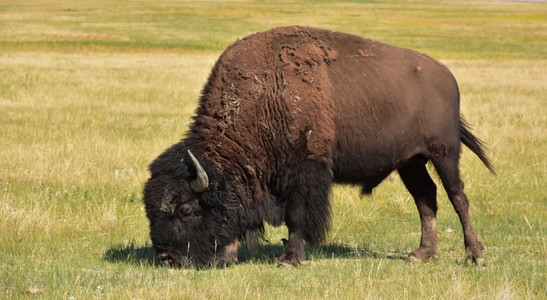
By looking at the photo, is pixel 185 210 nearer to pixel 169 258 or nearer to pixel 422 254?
pixel 169 258

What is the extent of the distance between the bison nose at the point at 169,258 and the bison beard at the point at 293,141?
0.04ft

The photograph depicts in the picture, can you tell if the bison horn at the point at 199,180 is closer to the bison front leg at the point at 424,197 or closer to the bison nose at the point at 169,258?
the bison nose at the point at 169,258

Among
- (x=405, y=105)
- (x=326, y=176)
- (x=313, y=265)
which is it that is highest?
(x=405, y=105)

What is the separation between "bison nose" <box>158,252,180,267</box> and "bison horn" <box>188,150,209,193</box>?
0.63m

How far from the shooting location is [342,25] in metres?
71.2

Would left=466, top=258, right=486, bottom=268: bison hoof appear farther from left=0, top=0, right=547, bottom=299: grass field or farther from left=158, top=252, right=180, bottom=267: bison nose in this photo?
left=158, top=252, right=180, bottom=267: bison nose

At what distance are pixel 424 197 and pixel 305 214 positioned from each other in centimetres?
176

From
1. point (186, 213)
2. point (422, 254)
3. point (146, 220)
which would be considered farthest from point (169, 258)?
point (422, 254)

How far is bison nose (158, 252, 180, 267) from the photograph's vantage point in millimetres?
6738

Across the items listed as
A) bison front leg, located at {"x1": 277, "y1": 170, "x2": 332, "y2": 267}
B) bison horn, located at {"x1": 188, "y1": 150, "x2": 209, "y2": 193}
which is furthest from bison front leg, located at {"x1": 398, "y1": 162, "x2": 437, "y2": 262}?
bison horn, located at {"x1": 188, "y1": 150, "x2": 209, "y2": 193}

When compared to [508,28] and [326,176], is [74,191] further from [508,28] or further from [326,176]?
[508,28]

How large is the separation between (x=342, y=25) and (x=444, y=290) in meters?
66.9

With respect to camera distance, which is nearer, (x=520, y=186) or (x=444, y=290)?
(x=444, y=290)

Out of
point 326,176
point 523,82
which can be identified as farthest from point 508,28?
point 326,176
